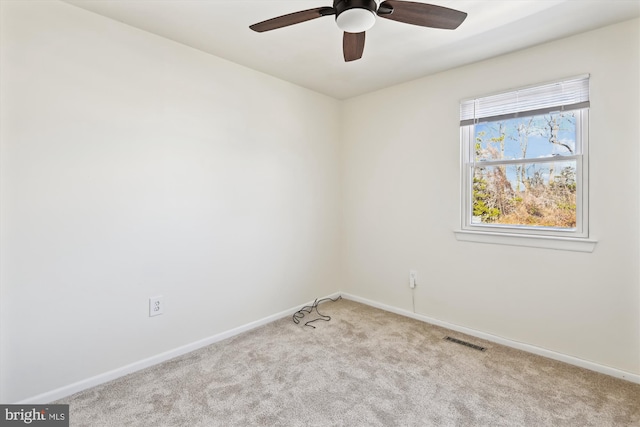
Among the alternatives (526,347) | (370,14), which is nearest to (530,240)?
(526,347)

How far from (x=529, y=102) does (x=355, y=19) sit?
5.60 ft

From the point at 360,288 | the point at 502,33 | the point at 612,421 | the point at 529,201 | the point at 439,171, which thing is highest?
the point at 502,33

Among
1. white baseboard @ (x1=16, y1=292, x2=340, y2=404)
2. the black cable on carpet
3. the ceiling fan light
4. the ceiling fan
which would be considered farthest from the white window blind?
white baseboard @ (x1=16, y1=292, x2=340, y2=404)

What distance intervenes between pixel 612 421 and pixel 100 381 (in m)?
2.97

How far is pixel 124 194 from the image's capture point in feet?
6.98

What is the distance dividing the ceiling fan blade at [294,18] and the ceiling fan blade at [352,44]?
0.71 feet

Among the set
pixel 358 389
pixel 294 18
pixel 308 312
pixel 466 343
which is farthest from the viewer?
pixel 308 312

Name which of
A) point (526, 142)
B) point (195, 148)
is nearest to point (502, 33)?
point (526, 142)

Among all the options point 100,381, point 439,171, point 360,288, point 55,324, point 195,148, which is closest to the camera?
point 55,324

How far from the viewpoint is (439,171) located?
9.52 ft

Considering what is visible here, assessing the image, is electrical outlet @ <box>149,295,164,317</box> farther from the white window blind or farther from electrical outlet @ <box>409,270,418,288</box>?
the white window blind

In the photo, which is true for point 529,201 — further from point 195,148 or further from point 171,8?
point 171,8

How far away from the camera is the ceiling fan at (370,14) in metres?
1.44

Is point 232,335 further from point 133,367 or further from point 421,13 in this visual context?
point 421,13
